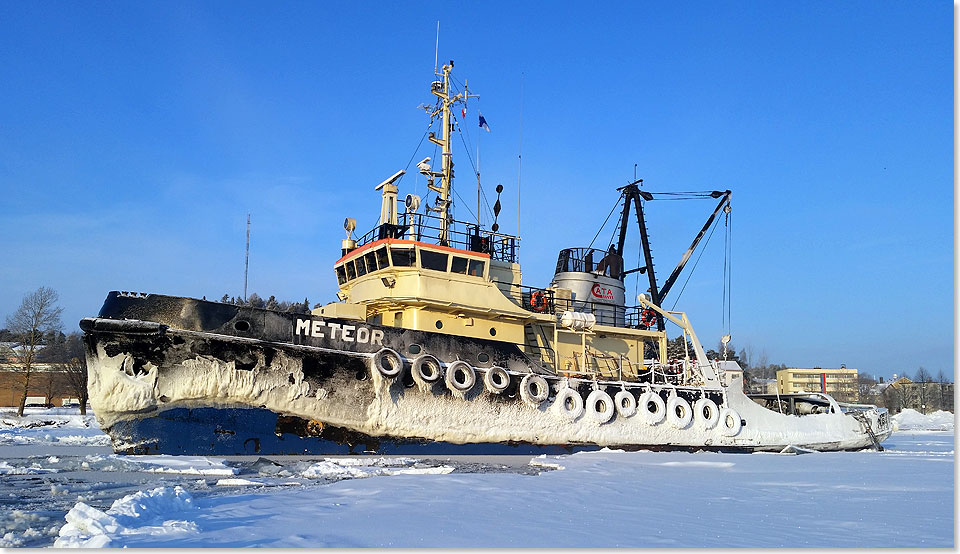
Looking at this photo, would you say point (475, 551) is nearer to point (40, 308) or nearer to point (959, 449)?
point (959, 449)

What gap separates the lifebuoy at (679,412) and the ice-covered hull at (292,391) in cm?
208

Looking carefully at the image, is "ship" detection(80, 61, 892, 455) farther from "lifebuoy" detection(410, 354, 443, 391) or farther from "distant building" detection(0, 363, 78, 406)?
"distant building" detection(0, 363, 78, 406)

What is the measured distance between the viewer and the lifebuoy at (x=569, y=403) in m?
14.8

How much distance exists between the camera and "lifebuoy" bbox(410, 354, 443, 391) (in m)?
13.2

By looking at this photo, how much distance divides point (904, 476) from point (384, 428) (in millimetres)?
8986

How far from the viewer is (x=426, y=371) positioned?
1348 cm

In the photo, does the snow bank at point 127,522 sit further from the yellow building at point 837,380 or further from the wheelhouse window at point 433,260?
the yellow building at point 837,380

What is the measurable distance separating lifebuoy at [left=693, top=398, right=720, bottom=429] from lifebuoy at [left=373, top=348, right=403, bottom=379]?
8055mm

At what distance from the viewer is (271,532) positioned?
17.7 feet

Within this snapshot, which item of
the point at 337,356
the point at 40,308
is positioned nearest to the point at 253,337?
the point at 337,356

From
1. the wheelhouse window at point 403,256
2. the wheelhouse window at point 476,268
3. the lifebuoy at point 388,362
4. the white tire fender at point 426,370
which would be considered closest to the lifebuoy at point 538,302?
the wheelhouse window at point 476,268

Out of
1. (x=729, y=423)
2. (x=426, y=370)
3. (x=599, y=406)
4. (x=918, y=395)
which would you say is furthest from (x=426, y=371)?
(x=918, y=395)

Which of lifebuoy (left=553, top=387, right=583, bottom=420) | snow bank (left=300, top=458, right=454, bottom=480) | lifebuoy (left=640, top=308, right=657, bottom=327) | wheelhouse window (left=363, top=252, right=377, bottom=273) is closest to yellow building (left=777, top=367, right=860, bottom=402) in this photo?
lifebuoy (left=640, top=308, right=657, bottom=327)

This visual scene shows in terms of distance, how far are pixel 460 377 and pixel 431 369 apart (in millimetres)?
Answer: 687
